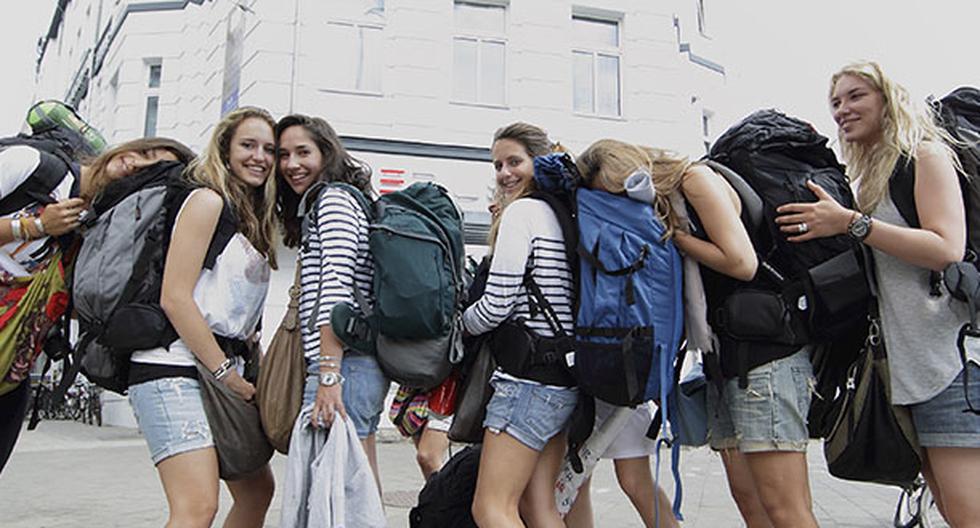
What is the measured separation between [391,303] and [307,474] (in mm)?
646

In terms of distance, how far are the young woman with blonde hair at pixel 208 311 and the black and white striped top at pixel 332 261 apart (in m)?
0.24

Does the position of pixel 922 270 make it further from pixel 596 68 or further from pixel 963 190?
pixel 596 68

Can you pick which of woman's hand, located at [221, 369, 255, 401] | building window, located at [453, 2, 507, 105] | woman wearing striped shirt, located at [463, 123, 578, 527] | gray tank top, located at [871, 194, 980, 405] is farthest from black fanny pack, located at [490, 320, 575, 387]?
building window, located at [453, 2, 507, 105]

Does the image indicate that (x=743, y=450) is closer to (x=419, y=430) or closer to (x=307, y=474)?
(x=307, y=474)

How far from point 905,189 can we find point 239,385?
95.0 inches

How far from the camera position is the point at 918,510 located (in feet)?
17.8

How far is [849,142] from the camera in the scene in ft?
9.43

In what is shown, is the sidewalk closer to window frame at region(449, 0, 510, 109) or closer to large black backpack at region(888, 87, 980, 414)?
large black backpack at region(888, 87, 980, 414)

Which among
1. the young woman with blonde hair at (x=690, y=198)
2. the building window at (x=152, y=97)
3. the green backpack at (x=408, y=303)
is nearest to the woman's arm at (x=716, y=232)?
the young woman with blonde hair at (x=690, y=198)

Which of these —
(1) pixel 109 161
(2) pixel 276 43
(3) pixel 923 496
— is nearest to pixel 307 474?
(1) pixel 109 161

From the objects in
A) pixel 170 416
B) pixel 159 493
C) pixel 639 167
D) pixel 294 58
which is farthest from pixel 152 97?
pixel 639 167

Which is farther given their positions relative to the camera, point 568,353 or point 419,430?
point 419,430

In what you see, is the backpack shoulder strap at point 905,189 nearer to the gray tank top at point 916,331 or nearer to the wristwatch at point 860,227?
the gray tank top at point 916,331

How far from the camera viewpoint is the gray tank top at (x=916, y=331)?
96.0 inches
